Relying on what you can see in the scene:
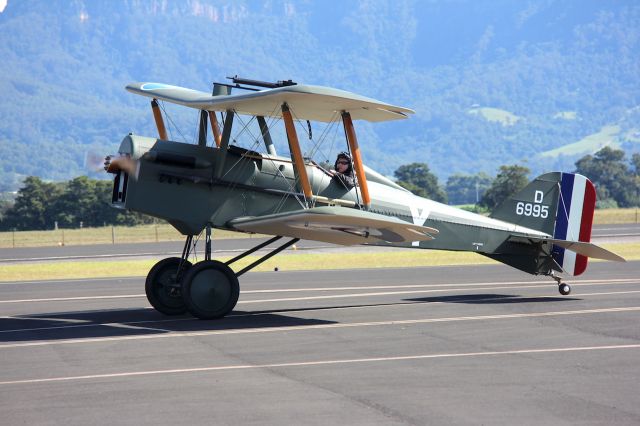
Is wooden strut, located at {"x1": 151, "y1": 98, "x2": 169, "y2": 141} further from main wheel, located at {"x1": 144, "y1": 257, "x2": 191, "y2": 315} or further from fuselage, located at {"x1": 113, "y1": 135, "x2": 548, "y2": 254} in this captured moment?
main wheel, located at {"x1": 144, "y1": 257, "x2": 191, "y2": 315}

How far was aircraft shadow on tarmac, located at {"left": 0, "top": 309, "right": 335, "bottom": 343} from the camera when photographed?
13766 mm

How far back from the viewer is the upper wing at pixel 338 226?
13.8 m

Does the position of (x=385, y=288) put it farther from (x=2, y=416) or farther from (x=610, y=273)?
(x=2, y=416)

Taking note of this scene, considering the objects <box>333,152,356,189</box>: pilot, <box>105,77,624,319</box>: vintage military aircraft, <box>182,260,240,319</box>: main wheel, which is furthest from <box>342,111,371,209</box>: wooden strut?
<box>182,260,240,319</box>: main wheel

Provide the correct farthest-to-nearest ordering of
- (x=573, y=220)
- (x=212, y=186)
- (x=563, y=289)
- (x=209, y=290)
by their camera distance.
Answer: (x=573, y=220) → (x=563, y=289) → (x=212, y=186) → (x=209, y=290)

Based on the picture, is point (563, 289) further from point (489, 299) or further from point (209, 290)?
point (209, 290)

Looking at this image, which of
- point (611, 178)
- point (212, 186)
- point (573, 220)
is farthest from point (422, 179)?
point (212, 186)

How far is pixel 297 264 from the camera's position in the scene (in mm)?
30219

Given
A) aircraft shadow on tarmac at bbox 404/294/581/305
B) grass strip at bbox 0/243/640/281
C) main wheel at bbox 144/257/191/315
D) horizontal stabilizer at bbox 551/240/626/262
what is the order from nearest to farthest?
main wheel at bbox 144/257/191/315
horizontal stabilizer at bbox 551/240/626/262
aircraft shadow on tarmac at bbox 404/294/581/305
grass strip at bbox 0/243/640/281

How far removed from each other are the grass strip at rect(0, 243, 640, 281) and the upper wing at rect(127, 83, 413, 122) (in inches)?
453

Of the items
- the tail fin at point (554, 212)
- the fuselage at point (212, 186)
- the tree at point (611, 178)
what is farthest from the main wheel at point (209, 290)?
the tree at point (611, 178)

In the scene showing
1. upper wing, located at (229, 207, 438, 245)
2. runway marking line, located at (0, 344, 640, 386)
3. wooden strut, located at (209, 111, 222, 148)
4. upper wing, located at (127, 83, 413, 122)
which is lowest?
runway marking line, located at (0, 344, 640, 386)

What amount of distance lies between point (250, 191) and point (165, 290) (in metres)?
2.15

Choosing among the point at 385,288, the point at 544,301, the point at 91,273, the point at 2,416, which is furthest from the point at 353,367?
the point at 91,273
